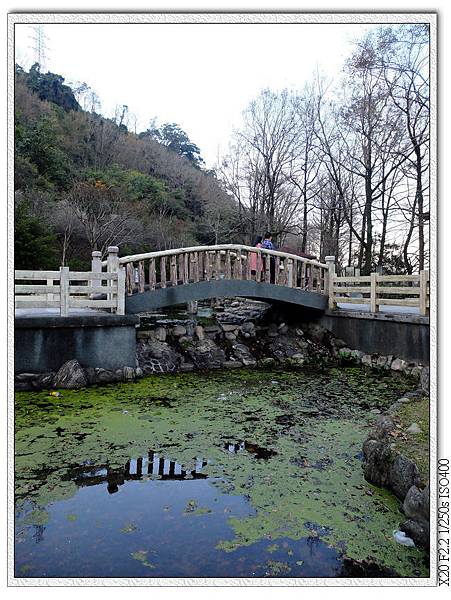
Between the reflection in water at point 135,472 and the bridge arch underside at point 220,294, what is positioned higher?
the bridge arch underside at point 220,294

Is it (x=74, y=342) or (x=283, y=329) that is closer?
(x=74, y=342)

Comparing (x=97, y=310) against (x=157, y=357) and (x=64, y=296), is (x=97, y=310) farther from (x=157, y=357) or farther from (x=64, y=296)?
(x=64, y=296)

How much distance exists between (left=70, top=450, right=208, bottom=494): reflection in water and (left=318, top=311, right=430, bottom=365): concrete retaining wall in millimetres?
4487

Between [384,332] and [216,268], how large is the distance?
10.6 feet

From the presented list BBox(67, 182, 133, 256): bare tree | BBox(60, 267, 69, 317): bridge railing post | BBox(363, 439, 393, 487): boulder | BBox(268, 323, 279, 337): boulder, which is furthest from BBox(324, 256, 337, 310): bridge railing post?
BBox(67, 182, 133, 256): bare tree

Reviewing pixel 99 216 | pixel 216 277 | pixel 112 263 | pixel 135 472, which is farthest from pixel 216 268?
pixel 99 216

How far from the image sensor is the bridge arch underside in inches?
298

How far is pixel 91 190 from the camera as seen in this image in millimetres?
16000

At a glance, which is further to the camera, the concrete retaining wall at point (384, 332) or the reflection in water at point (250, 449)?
the concrete retaining wall at point (384, 332)

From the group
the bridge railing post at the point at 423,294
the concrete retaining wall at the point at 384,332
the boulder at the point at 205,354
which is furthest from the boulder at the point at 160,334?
the bridge railing post at the point at 423,294

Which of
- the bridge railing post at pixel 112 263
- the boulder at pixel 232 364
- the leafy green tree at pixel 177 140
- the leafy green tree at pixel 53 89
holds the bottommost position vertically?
the boulder at pixel 232 364

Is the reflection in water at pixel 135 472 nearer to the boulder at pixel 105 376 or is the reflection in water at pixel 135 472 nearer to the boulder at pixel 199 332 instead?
the boulder at pixel 105 376

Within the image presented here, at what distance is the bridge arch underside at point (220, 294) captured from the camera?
7570mm

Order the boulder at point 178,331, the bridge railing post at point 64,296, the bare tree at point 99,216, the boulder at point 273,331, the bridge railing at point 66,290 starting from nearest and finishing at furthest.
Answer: the bridge railing at point 66,290 < the bridge railing post at point 64,296 < the boulder at point 178,331 < the boulder at point 273,331 < the bare tree at point 99,216
